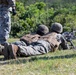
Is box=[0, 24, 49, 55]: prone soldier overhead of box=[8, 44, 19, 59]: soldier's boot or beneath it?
beneath

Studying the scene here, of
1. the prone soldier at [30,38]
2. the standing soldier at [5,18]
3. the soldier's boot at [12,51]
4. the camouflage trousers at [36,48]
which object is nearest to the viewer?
the soldier's boot at [12,51]


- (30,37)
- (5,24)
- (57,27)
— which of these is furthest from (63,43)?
(5,24)

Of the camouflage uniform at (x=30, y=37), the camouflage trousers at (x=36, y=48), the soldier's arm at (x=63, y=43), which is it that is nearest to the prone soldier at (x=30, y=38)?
the camouflage uniform at (x=30, y=37)

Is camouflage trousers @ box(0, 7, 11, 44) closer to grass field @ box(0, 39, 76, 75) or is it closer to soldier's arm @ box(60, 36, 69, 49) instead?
soldier's arm @ box(60, 36, 69, 49)

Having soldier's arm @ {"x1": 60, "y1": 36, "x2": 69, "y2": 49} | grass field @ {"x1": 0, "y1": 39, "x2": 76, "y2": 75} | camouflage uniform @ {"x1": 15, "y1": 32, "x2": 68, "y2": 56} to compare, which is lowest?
soldier's arm @ {"x1": 60, "y1": 36, "x2": 69, "y2": 49}

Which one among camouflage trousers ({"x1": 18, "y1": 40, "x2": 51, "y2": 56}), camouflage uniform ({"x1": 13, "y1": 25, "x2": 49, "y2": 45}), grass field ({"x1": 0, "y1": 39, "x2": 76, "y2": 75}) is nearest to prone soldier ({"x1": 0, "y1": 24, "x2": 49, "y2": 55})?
camouflage uniform ({"x1": 13, "y1": 25, "x2": 49, "y2": 45})

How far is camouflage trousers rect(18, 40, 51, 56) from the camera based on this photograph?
6.92 meters

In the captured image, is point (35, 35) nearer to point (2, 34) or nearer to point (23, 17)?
point (2, 34)

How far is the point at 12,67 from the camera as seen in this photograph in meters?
5.68

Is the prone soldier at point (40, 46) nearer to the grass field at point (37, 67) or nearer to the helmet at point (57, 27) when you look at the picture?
the helmet at point (57, 27)

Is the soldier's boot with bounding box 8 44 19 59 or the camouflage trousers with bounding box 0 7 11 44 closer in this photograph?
the soldier's boot with bounding box 8 44 19 59

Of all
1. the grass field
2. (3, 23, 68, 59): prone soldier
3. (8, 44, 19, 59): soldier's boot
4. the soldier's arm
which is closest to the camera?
the grass field

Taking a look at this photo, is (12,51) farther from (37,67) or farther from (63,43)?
(63,43)

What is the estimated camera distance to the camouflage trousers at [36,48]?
22.7ft
